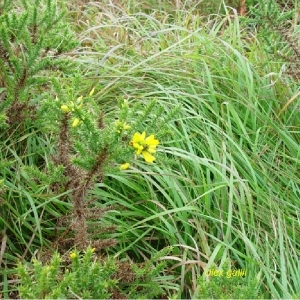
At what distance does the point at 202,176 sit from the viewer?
1.82 metres

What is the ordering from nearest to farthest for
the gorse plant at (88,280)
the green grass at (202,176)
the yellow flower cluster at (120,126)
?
the gorse plant at (88,280), the yellow flower cluster at (120,126), the green grass at (202,176)

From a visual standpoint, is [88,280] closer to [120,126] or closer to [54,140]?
[120,126]

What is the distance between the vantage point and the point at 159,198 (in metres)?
1.84

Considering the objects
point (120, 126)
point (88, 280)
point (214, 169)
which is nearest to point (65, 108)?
point (120, 126)

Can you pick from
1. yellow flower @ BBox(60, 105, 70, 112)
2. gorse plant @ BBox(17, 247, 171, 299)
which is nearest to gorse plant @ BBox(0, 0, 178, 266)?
yellow flower @ BBox(60, 105, 70, 112)

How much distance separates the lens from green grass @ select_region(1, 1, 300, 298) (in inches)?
65.4

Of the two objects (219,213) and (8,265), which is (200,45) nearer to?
(219,213)

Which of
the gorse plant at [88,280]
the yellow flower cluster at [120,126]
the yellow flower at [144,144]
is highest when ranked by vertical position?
the yellow flower cluster at [120,126]

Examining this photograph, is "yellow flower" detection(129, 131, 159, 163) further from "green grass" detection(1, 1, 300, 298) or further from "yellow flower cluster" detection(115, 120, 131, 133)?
"green grass" detection(1, 1, 300, 298)

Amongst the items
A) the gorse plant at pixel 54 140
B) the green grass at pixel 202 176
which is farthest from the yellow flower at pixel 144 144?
the green grass at pixel 202 176

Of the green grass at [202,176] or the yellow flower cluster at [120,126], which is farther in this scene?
the green grass at [202,176]

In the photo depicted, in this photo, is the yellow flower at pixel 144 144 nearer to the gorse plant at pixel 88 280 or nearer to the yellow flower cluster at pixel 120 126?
the yellow flower cluster at pixel 120 126

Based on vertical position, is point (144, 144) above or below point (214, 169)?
above

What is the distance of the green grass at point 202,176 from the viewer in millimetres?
1660
